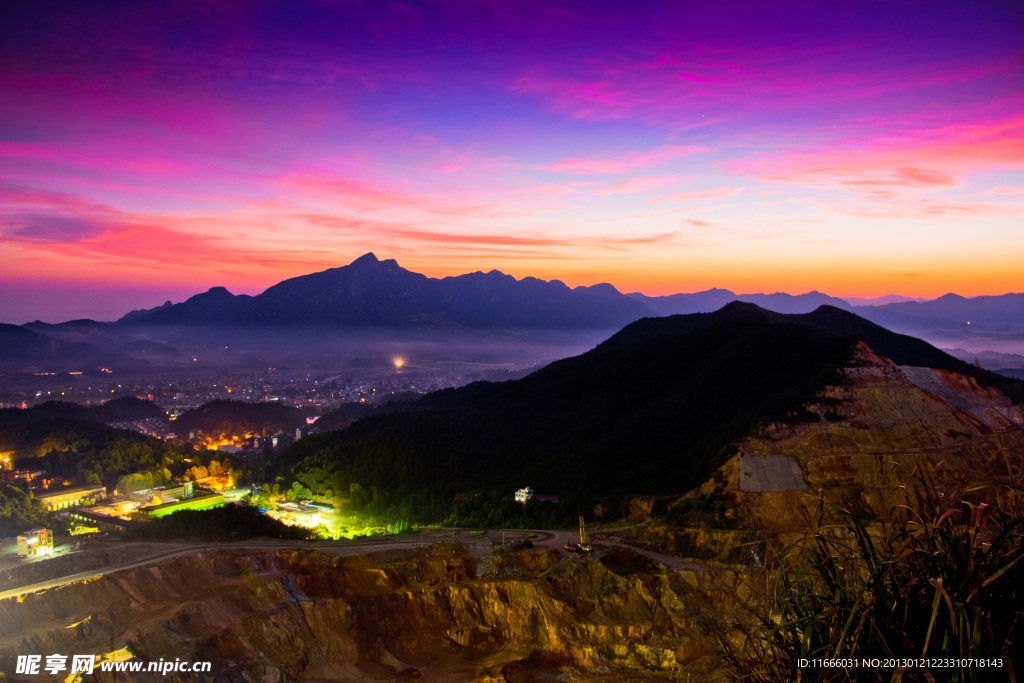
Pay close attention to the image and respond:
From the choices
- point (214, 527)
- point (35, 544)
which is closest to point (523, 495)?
point (214, 527)

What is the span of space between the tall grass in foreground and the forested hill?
45.4 metres

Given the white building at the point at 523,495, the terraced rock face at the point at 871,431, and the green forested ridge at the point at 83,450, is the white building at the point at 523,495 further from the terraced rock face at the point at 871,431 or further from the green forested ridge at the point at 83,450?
the green forested ridge at the point at 83,450

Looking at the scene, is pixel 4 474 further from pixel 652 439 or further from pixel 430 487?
pixel 652 439

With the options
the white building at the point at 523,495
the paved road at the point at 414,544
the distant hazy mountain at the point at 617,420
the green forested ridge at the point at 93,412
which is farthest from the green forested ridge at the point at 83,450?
the white building at the point at 523,495

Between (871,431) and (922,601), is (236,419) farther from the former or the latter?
(922,601)

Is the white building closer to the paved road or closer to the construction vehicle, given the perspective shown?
the paved road

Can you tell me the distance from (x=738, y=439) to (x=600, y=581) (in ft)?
59.7

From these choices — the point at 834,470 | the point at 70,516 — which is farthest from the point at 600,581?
the point at 70,516

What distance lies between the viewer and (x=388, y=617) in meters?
36.6

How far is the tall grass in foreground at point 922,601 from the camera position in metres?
4.07

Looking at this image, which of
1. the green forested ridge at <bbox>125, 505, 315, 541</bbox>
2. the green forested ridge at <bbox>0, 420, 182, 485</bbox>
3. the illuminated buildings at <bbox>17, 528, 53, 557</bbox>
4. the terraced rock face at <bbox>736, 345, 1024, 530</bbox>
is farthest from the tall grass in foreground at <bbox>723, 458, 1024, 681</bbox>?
the green forested ridge at <bbox>0, 420, 182, 485</bbox>

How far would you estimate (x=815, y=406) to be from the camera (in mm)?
49094

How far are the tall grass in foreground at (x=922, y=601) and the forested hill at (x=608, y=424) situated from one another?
45.4 metres

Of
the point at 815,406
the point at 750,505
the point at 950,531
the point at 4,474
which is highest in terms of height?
the point at 950,531
